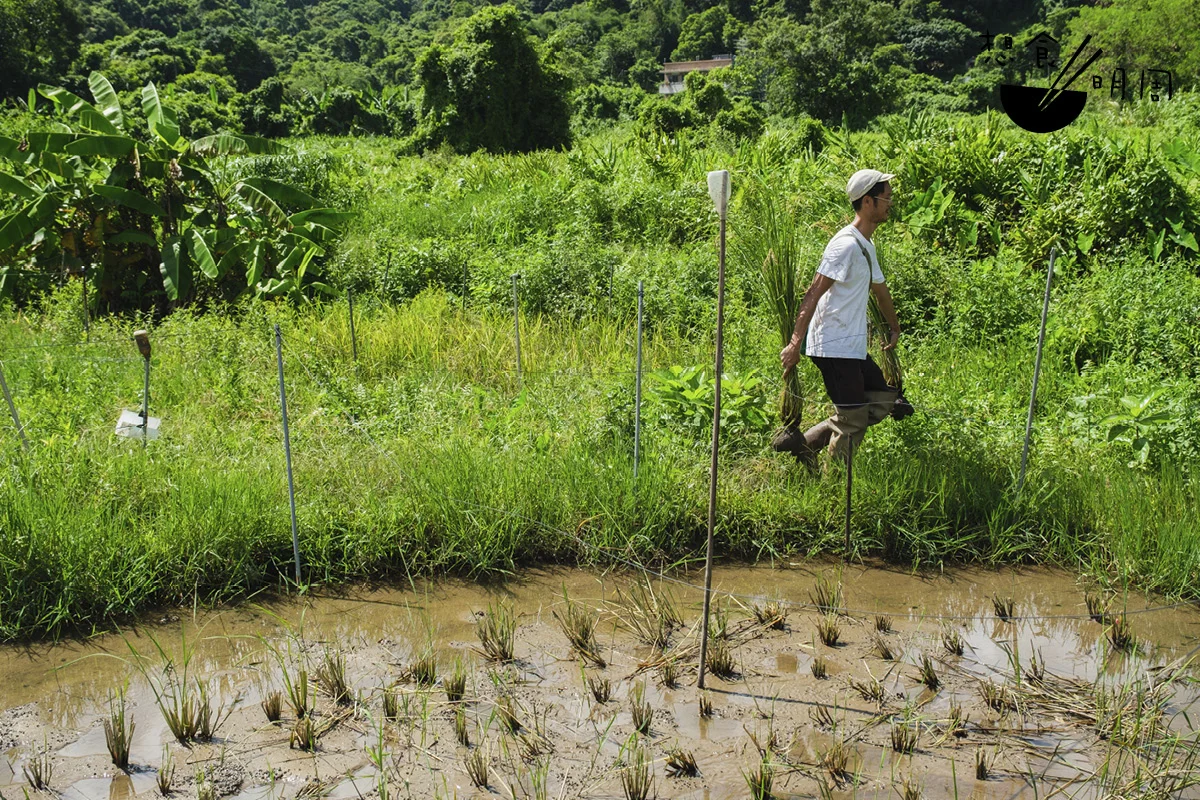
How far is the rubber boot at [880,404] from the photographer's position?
4.68 metres

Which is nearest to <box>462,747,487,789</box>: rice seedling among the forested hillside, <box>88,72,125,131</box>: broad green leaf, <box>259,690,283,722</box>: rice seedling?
<box>259,690,283,722</box>: rice seedling

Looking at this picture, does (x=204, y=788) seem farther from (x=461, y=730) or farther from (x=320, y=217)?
(x=320, y=217)

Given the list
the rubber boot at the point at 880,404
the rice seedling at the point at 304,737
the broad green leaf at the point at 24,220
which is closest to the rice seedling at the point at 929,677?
the rubber boot at the point at 880,404

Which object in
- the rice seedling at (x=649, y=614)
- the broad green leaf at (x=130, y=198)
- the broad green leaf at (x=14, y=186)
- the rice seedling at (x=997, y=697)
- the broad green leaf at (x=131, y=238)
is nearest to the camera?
the rice seedling at (x=997, y=697)

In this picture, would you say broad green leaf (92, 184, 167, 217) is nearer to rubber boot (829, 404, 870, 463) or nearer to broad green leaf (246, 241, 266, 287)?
broad green leaf (246, 241, 266, 287)

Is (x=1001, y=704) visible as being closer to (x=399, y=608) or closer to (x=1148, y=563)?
(x=1148, y=563)

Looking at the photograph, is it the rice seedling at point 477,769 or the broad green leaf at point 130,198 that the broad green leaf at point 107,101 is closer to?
the broad green leaf at point 130,198

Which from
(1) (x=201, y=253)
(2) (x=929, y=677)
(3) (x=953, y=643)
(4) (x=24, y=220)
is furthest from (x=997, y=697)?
(4) (x=24, y=220)

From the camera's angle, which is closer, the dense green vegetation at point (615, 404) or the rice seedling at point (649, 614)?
the rice seedling at point (649, 614)

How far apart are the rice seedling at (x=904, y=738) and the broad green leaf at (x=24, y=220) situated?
25.0 feet

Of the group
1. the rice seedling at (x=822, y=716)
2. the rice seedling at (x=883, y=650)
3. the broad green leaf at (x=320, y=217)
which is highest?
the broad green leaf at (x=320, y=217)

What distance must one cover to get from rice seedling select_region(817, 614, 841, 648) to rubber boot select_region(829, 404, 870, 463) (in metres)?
0.95

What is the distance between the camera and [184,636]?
3852 millimetres

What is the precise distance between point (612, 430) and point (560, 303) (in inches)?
111
